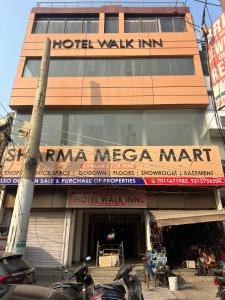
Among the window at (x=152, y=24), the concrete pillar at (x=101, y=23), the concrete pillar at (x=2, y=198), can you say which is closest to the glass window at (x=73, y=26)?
the concrete pillar at (x=101, y=23)

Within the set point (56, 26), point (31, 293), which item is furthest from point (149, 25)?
point (31, 293)

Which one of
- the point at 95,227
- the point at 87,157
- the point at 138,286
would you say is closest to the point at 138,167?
the point at 87,157

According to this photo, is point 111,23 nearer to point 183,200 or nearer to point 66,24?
point 66,24

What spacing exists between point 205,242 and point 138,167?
5.00 metres

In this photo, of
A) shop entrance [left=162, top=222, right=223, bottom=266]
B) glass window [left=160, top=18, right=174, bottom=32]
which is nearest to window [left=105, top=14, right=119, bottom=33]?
glass window [left=160, top=18, right=174, bottom=32]

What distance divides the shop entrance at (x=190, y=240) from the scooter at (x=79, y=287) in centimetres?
739

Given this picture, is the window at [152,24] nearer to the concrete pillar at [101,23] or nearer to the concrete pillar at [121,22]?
the concrete pillar at [121,22]

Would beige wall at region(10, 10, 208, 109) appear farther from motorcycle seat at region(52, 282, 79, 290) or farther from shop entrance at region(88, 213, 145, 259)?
motorcycle seat at region(52, 282, 79, 290)

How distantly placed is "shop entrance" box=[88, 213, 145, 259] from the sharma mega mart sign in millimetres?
3362

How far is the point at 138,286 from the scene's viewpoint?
5.41m

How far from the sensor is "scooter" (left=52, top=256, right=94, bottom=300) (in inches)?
214

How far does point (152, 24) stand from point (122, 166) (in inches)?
440

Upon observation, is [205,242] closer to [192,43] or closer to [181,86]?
[181,86]

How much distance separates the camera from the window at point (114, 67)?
15.7 metres
